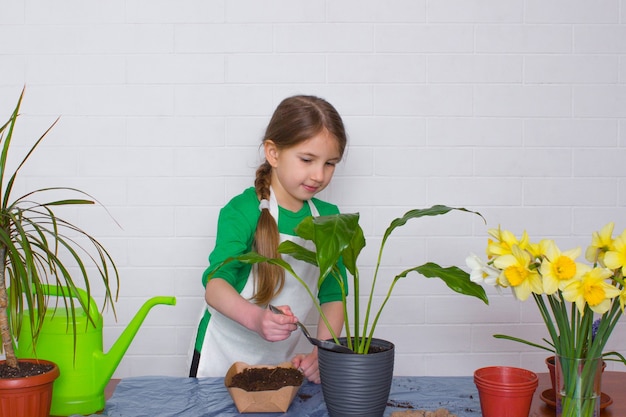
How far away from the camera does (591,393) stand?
126cm

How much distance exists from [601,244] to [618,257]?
0.23 feet

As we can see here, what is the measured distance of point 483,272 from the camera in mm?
1330

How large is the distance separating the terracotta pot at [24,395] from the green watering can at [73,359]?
8 centimetres

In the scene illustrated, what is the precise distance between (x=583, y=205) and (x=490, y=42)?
72 centimetres

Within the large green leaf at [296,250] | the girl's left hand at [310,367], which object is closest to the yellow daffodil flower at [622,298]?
the large green leaf at [296,250]

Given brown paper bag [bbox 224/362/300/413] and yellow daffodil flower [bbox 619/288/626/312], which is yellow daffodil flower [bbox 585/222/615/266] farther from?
brown paper bag [bbox 224/362/300/413]

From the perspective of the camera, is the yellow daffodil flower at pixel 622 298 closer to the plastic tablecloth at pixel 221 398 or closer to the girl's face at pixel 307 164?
the plastic tablecloth at pixel 221 398

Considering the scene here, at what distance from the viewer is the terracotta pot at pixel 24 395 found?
1.34 metres

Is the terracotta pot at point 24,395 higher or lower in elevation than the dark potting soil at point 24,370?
lower

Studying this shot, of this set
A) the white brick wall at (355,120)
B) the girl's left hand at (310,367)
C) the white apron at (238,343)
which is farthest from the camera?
the white brick wall at (355,120)

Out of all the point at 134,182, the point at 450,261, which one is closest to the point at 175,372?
the point at 134,182

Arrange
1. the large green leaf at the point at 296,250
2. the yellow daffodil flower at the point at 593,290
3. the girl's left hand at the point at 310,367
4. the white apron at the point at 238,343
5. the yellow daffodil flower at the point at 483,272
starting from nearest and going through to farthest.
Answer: the yellow daffodil flower at the point at 593,290 < the yellow daffodil flower at the point at 483,272 < the large green leaf at the point at 296,250 < the girl's left hand at the point at 310,367 < the white apron at the point at 238,343

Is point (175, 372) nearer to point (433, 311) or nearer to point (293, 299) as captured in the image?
point (293, 299)

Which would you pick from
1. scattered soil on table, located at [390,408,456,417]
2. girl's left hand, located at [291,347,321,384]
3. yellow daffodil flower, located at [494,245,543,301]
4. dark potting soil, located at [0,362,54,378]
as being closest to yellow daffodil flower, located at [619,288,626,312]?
yellow daffodil flower, located at [494,245,543,301]
